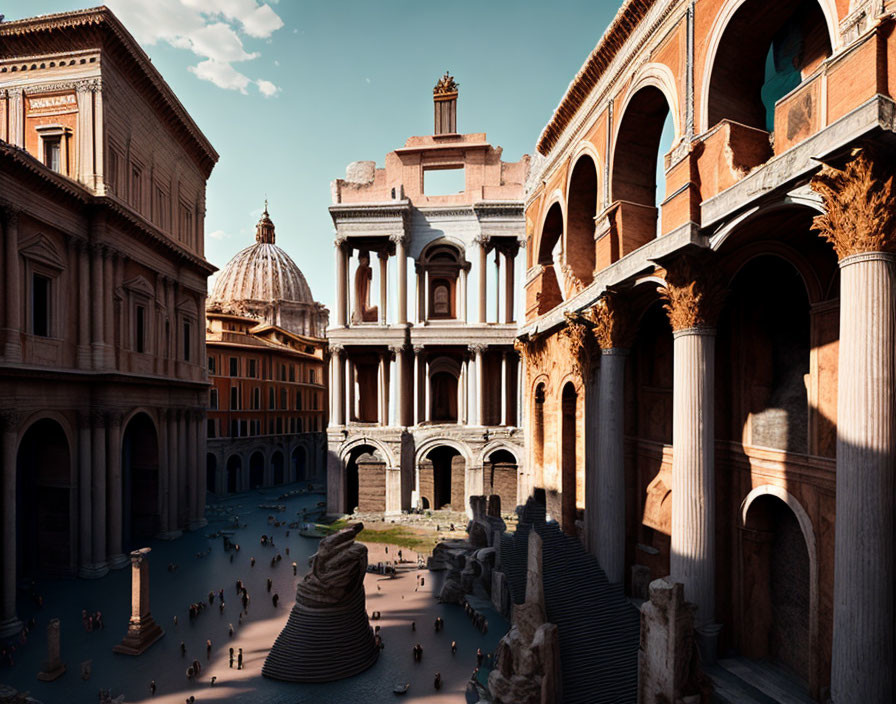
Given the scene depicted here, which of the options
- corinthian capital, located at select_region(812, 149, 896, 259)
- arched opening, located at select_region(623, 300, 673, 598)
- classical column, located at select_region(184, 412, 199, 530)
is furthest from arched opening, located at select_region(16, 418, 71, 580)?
corinthian capital, located at select_region(812, 149, 896, 259)

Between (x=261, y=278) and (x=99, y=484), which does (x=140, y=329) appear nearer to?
(x=99, y=484)

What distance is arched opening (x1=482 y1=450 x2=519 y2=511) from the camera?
32.8 metres

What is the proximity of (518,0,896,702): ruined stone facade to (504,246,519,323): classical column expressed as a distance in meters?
14.8

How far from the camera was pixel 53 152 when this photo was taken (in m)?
23.0

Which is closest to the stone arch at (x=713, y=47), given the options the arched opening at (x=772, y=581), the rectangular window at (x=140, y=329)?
the arched opening at (x=772, y=581)

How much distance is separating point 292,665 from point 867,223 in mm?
15039

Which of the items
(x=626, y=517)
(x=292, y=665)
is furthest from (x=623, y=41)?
(x=292, y=665)

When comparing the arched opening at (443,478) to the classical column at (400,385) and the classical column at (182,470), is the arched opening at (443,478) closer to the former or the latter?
the classical column at (400,385)

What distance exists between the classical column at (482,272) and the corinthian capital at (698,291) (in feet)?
73.2

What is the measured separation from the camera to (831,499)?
979 centimetres

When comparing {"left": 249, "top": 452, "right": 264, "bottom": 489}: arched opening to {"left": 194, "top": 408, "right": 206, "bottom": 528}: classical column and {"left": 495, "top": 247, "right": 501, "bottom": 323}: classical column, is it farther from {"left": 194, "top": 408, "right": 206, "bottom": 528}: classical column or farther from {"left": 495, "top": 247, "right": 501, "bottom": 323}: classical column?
{"left": 495, "top": 247, "right": 501, "bottom": 323}: classical column

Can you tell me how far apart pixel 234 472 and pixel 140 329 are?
23.0 meters

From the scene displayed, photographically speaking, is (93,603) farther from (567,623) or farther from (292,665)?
(567,623)

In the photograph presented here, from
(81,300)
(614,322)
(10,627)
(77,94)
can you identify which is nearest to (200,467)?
(81,300)
